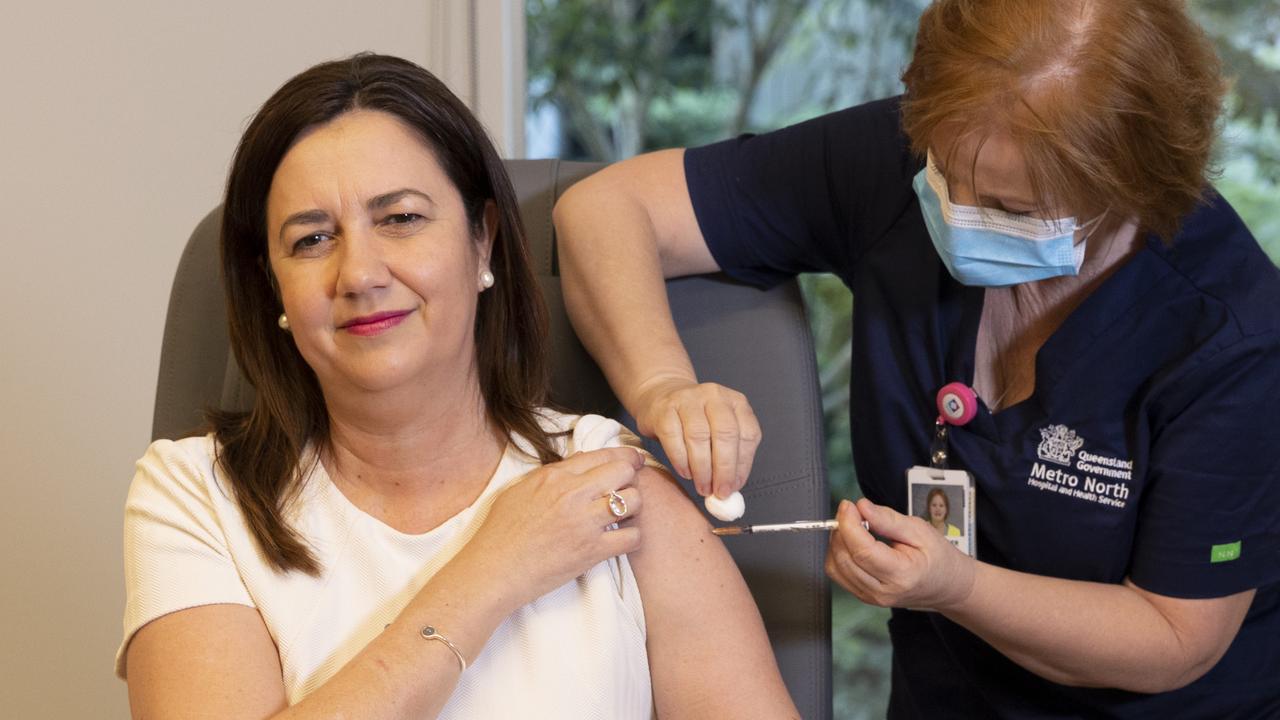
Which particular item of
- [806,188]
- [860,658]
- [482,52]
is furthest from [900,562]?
[860,658]

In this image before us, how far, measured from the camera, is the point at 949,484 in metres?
1.48

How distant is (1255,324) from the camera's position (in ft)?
4.32


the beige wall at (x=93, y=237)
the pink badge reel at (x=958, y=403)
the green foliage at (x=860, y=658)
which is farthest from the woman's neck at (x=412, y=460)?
the green foliage at (x=860, y=658)

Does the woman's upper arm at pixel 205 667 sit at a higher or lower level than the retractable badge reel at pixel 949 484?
lower

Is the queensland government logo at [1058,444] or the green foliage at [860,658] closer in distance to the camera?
the queensland government logo at [1058,444]

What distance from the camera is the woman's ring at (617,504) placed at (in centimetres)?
129

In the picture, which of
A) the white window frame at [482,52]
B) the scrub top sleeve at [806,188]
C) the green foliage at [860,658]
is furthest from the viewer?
the green foliage at [860,658]

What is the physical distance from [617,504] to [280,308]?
0.50 meters

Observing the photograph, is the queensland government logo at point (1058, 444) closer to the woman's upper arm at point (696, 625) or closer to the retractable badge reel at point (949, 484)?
the retractable badge reel at point (949, 484)

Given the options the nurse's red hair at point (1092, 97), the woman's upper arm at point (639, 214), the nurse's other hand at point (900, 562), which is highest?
the nurse's red hair at point (1092, 97)

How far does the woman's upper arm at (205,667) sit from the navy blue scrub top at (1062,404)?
77 cm

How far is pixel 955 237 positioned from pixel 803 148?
34 cm

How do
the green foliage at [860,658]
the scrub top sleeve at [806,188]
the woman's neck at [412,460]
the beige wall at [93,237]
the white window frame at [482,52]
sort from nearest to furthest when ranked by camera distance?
the woman's neck at [412,460], the scrub top sleeve at [806,188], the beige wall at [93,237], the white window frame at [482,52], the green foliage at [860,658]

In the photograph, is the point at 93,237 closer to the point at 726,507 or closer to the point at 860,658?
the point at 726,507
